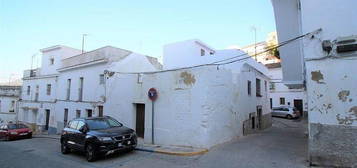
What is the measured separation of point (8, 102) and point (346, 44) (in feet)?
123

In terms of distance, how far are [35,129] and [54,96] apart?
5752mm

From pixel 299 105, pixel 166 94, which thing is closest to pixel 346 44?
pixel 166 94

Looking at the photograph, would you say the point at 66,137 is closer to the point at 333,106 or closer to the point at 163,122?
the point at 163,122

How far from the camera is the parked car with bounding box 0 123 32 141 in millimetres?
16484

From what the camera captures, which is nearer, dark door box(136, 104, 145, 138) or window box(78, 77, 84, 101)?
dark door box(136, 104, 145, 138)

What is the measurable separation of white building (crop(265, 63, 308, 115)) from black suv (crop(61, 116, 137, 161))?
2257 cm

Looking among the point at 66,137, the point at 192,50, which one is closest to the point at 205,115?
the point at 66,137

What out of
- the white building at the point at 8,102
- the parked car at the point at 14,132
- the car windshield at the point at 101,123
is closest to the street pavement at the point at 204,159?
the car windshield at the point at 101,123

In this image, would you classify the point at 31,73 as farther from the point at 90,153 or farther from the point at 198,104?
the point at 198,104

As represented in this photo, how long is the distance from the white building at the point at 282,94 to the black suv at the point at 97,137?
2257 centimetres

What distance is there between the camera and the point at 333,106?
17.8 ft

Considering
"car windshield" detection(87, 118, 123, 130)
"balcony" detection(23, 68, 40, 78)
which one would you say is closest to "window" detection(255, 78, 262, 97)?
"car windshield" detection(87, 118, 123, 130)

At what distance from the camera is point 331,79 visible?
550cm

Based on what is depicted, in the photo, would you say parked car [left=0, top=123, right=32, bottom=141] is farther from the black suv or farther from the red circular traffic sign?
the red circular traffic sign
